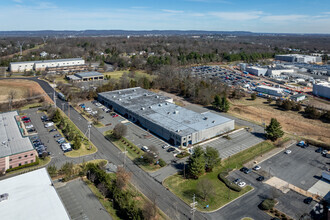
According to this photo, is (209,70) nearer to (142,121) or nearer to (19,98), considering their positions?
(142,121)

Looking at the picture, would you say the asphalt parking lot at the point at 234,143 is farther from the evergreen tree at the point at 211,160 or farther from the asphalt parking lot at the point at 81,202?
the asphalt parking lot at the point at 81,202

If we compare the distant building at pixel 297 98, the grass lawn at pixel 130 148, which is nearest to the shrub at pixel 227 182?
the grass lawn at pixel 130 148

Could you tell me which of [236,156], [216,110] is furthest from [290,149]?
[216,110]

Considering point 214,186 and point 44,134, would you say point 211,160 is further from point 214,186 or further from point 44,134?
point 44,134

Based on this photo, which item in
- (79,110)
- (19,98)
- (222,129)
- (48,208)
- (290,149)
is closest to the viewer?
(48,208)

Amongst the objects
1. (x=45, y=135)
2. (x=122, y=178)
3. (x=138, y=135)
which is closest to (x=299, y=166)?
(x=122, y=178)
